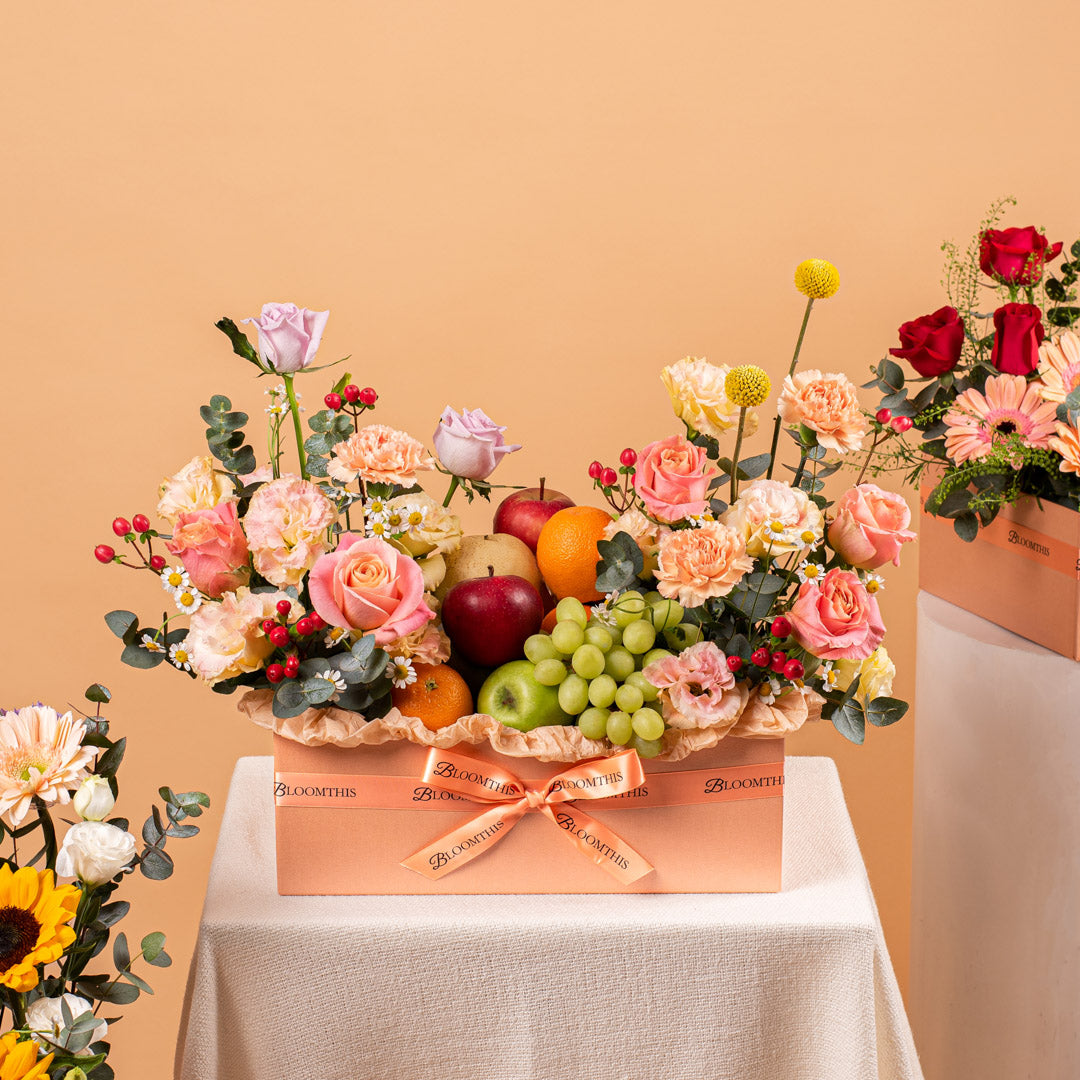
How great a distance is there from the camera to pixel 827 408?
3.33ft

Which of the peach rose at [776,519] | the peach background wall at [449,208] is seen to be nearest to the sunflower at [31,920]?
the peach rose at [776,519]

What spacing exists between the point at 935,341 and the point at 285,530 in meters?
0.80

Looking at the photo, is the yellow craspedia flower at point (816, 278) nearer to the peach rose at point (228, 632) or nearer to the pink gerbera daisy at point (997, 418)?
the pink gerbera daisy at point (997, 418)

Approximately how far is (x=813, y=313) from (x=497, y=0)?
0.74 metres

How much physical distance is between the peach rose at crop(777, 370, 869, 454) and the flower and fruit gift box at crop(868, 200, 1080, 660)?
37 centimetres

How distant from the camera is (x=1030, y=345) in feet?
4.41

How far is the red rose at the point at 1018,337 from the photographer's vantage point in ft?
4.40

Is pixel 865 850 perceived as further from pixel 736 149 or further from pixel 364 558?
pixel 364 558

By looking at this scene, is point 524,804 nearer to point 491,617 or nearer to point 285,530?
point 491,617

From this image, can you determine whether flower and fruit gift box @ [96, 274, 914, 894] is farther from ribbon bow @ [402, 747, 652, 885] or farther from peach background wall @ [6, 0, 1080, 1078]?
peach background wall @ [6, 0, 1080, 1078]

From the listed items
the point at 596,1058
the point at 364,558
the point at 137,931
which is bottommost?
the point at 137,931

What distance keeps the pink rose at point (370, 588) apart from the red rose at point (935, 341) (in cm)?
71

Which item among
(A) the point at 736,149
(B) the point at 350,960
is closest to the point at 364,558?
(B) the point at 350,960

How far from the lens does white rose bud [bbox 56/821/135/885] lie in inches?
36.7
